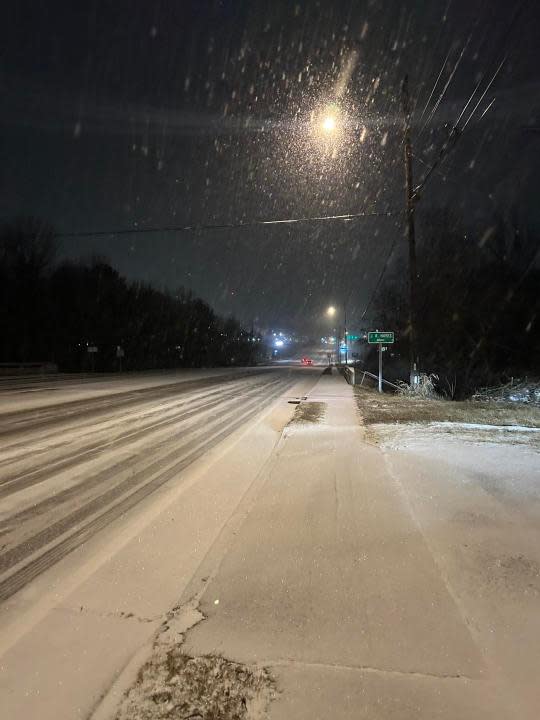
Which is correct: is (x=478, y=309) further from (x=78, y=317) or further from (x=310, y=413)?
(x=78, y=317)

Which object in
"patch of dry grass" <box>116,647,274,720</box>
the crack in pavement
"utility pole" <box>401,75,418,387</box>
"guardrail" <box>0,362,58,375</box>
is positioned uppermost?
"utility pole" <box>401,75,418,387</box>

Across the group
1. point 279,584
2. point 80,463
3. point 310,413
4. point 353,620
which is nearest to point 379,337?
point 310,413

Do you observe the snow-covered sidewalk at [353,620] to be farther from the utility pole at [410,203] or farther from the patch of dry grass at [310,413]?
the utility pole at [410,203]

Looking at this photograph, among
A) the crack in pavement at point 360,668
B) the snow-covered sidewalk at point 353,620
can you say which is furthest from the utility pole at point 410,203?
the crack in pavement at point 360,668

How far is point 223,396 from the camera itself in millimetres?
20625

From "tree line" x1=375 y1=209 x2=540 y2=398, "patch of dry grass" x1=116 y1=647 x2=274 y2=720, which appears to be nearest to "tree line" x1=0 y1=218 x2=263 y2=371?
"tree line" x1=375 y1=209 x2=540 y2=398

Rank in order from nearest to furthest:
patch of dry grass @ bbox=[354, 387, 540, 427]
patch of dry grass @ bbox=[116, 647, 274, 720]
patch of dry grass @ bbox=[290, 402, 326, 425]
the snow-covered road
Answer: patch of dry grass @ bbox=[116, 647, 274, 720], the snow-covered road, patch of dry grass @ bbox=[354, 387, 540, 427], patch of dry grass @ bbox=[290, 402, 326, 425]

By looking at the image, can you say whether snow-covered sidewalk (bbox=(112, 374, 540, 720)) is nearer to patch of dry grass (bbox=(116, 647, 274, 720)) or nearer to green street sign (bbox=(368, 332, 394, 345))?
patch of dry grass (bbox=(116, 647, 274, 720))

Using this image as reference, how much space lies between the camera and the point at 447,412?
13102 millimetres

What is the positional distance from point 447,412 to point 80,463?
9317 mm

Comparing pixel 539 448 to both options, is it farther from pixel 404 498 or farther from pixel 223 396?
pixel 223 396

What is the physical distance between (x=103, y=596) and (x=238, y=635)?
1164mm

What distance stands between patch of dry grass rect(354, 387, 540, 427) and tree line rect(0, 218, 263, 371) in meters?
32.0

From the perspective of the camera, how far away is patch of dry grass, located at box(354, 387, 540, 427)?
1166cm
